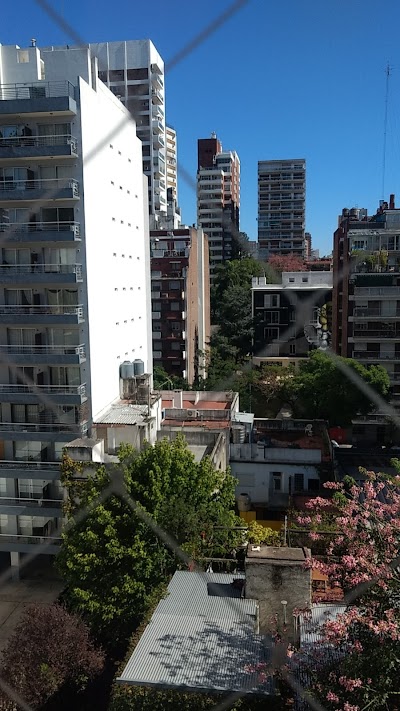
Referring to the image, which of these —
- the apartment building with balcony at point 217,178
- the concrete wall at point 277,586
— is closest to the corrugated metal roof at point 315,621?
the concrete wall at point 277,586

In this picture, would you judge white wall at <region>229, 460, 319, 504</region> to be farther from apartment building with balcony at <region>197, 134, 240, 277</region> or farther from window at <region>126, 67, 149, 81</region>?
apartment building with balcony at <region>197, 134, 240, 277</region>

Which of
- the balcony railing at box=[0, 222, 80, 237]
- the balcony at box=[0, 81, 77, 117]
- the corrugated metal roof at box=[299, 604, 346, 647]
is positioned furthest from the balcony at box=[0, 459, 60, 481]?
the corrugated metal roof at box=[299, 604, 346, 647]

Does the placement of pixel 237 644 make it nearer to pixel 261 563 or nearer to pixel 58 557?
pixel 261 563

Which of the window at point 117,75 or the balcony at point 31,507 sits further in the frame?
the window at point 117,75

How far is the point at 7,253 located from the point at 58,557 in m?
2.02

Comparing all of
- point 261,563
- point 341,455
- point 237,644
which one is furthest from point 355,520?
point 341,455

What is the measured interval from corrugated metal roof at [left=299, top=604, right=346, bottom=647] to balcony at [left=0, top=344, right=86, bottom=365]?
252 cm

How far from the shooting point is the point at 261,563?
1.66 metres

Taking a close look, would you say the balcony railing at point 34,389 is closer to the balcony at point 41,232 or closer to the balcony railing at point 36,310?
the balcony railing at point 36,310

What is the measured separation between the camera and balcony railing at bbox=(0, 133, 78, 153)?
3.62m

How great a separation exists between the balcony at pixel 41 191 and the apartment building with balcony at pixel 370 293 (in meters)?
3.65

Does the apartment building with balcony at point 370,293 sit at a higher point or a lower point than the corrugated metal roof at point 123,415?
higher

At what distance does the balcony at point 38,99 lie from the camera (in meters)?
3.53

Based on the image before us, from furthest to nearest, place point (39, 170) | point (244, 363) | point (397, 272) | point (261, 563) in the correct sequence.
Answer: point (244, 363)
point (397, 272)
point (39, 170)
point (261, 563)
